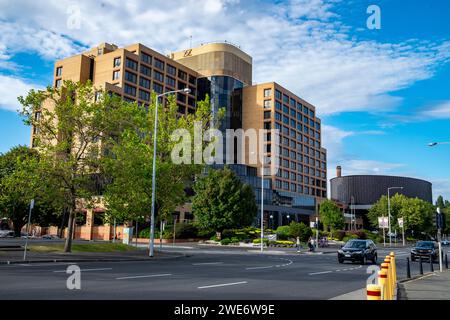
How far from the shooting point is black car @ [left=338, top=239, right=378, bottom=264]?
25359 millimetres

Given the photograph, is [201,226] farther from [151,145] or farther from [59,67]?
[59,67]

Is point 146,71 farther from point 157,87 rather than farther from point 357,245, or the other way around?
point 357,245

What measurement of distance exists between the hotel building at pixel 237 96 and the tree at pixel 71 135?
170ft

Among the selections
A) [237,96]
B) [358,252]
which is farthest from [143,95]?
[358,252]

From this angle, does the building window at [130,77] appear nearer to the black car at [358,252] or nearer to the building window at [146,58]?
the building window at [146,58]

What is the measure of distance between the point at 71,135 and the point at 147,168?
246 inches

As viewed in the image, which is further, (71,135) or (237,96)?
(237,96)

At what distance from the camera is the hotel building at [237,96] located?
8475 cm

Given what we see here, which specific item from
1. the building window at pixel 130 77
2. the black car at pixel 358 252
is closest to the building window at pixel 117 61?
the building window at pixel 130 77

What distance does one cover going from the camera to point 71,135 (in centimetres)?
2772

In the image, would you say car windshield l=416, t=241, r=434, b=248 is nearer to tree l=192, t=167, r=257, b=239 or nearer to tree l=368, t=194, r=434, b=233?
tree l=192, t=167, r=257, b=239
